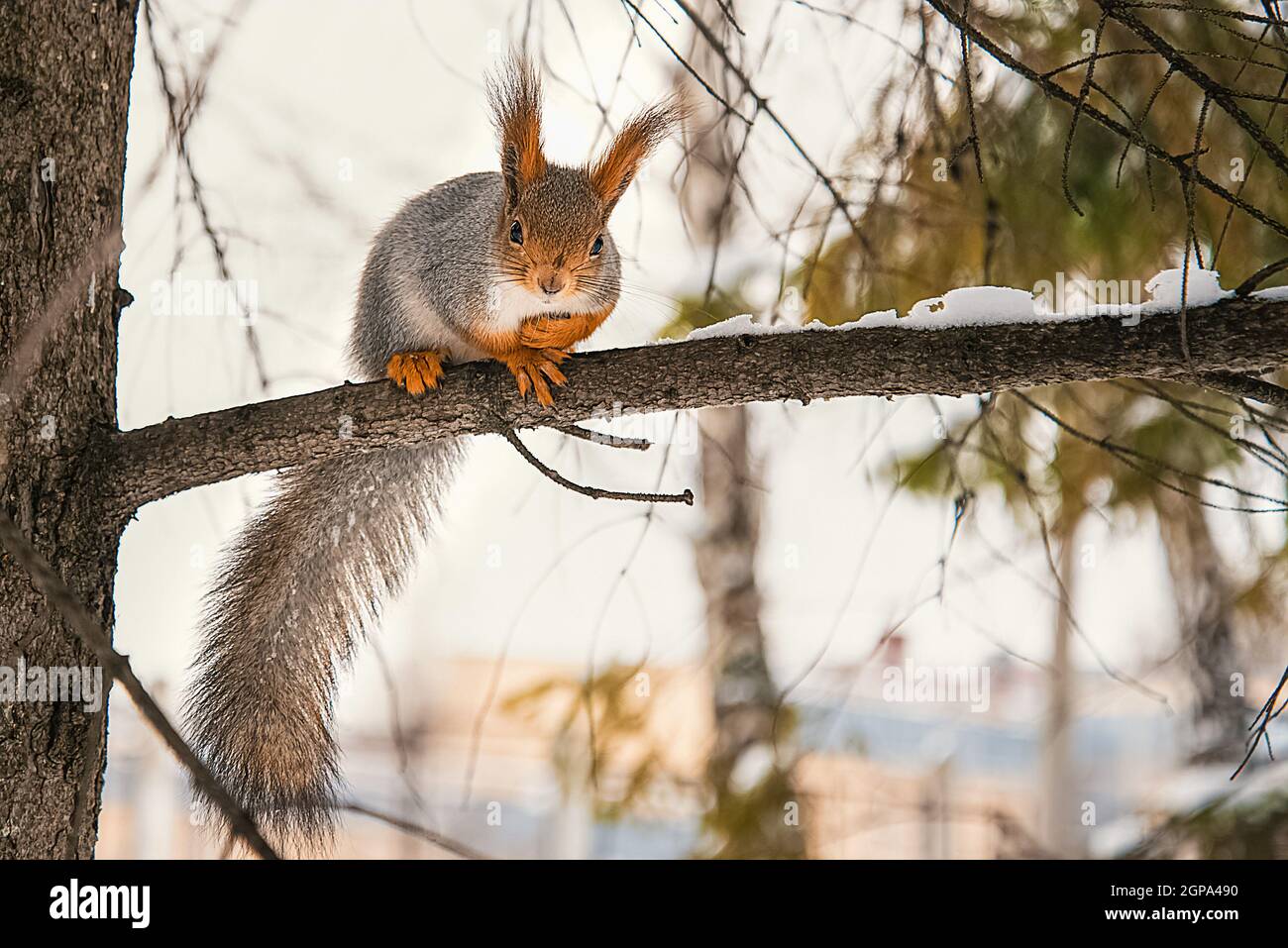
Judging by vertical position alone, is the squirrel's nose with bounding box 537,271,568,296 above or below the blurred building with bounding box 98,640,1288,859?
above

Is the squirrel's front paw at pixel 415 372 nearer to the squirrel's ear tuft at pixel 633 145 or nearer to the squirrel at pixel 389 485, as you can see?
the squirrel at pixel 389 485

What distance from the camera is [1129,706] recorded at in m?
3.58

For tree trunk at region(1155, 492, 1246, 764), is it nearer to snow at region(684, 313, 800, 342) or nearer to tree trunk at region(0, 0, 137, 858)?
snow at region(684, 313, 800, 342)

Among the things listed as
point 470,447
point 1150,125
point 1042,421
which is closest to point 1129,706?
point 1042,421

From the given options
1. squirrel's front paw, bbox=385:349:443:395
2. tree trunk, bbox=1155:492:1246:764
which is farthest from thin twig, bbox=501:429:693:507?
tree trunk, bbox=1155:492:1246:764

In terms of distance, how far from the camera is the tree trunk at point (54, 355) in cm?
121

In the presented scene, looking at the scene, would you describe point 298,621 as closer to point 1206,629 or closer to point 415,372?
point 415,372

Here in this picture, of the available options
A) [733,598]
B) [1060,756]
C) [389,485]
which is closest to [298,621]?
[389,485]

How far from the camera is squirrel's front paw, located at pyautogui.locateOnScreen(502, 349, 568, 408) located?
1.40 meters

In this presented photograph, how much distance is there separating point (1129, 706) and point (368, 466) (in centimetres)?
281

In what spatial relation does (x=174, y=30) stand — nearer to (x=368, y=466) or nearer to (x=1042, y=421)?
(x=368, y=466)

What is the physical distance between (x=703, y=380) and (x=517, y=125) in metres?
0.63

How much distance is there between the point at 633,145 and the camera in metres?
1.69
